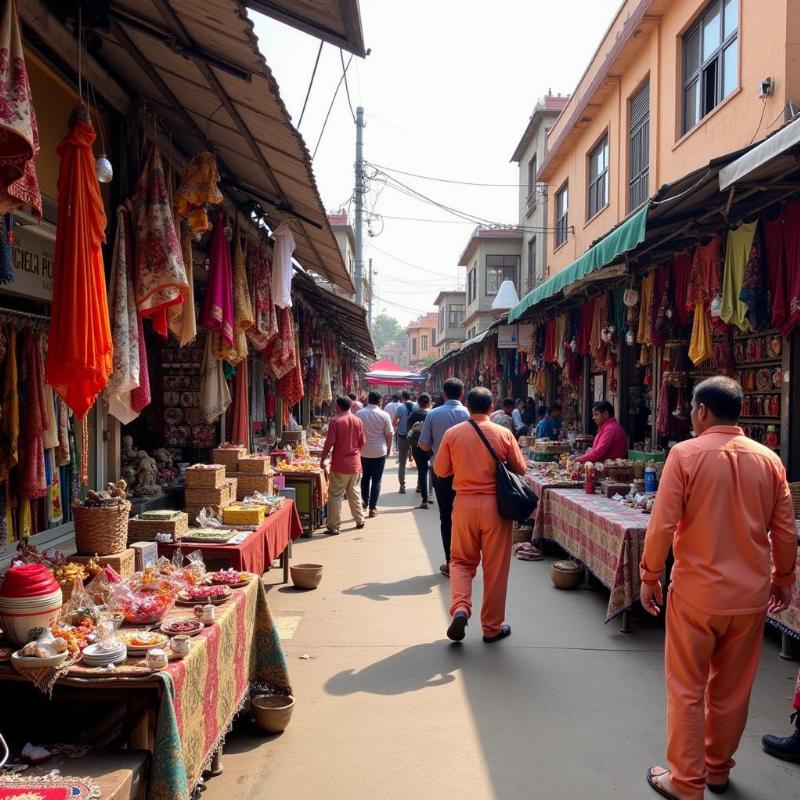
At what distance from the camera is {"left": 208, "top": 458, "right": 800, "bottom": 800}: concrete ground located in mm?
3416

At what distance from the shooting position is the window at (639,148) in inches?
515

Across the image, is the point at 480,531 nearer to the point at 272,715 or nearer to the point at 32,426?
the point at 272,715

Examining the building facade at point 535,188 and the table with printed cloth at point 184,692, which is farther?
the building facade at point 535,188

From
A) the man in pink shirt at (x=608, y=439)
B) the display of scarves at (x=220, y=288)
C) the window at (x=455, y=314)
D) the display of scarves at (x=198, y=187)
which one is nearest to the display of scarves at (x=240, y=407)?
the display of scarves at (x=220, y=288)

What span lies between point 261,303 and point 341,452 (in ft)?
10.2

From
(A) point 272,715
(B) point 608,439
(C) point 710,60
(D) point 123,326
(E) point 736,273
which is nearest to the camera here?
(A) point 272,715

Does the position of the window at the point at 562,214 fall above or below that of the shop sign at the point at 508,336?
above

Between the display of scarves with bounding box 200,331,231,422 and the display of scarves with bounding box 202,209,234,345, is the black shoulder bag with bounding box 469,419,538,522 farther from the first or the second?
the display of scarves with bounding box 200,331,231,422

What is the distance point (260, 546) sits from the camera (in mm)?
5926

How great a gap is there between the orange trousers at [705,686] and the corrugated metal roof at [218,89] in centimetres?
367

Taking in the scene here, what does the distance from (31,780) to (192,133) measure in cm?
465

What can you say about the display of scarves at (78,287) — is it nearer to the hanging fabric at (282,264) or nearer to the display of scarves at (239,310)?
the display of scarves at (239,310)

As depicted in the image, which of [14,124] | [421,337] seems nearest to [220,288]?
[14,124]

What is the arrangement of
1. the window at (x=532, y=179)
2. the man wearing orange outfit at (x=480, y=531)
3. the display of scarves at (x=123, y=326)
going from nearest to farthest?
the display of scarves at (x=123, y=326) → the man wearing orange outfit at (x=480, y=531) → the window at (x=532, y=179)
